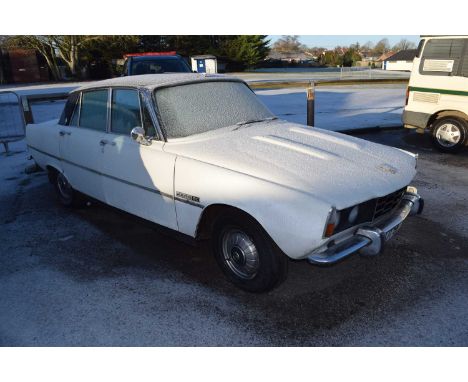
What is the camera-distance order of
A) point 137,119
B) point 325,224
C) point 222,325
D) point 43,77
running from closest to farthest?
point 325,224, point 222,325, point 137,119, point 43,77

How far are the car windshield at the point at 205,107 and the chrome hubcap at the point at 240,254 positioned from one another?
1069 mm

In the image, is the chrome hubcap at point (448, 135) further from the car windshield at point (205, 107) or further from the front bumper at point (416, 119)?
the car windshield at point (205, 107)

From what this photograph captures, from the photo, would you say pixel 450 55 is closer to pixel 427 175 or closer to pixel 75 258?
pixel 427 175

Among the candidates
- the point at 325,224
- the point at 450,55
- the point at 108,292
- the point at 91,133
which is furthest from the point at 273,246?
the point at 450,55

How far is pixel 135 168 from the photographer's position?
379 cm

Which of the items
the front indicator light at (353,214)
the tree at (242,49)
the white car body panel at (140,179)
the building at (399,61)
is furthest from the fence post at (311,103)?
the building at (399,61)

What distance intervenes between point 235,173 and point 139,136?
1.10 meters

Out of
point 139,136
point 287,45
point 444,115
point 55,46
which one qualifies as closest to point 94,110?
point 139,136

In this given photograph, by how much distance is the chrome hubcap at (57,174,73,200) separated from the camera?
512cm

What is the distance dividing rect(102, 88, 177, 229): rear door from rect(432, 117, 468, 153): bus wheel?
20.3ft

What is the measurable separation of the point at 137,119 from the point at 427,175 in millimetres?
4814

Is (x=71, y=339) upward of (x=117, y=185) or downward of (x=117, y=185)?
downward

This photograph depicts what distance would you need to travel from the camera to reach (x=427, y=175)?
6.32 metres

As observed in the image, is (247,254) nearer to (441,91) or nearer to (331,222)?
(331,222)
